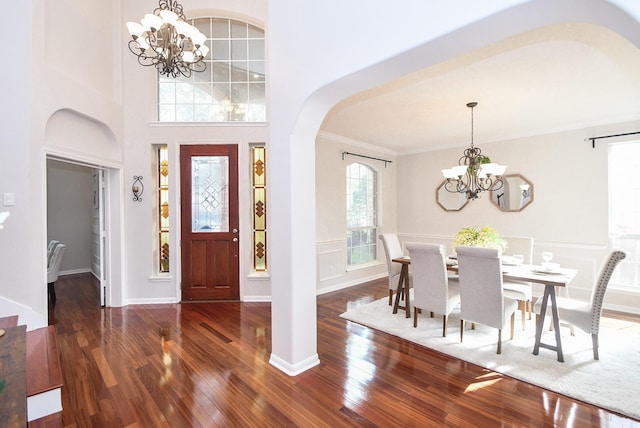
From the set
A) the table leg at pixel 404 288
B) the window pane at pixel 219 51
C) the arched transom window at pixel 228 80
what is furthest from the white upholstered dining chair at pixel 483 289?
the window pane at pixel 219 51

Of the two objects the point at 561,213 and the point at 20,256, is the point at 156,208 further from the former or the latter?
the point at 561,213

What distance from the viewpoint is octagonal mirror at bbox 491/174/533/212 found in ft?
15.7

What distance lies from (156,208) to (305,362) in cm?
326

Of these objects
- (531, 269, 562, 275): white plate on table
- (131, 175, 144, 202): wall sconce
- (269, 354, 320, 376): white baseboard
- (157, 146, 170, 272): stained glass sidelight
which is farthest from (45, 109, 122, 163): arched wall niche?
(531, 269, 562, 275): white plate on table

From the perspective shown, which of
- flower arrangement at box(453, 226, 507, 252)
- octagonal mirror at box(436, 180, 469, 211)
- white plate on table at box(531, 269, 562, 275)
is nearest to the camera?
white plate on table at box(531, 269, 562, 275)

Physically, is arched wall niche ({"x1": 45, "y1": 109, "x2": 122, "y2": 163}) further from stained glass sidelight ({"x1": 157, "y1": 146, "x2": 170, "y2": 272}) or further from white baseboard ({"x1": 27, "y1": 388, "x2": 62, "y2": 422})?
white baseboard ({"x1": 27, "y1": 388, "x2": 62, "y2": 422})

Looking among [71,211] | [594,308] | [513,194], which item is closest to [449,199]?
[513,194]

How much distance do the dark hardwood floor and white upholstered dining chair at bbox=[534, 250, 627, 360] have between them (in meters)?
0.83

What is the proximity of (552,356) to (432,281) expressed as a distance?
1.18 meters

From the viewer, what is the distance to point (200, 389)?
2203 mm

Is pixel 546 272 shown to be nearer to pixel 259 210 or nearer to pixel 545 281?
pixel 545 281

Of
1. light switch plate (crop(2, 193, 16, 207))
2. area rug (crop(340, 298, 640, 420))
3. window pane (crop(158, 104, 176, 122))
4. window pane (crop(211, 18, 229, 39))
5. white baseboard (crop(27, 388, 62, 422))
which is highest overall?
window pane (crop(211, 18, 229, 39))

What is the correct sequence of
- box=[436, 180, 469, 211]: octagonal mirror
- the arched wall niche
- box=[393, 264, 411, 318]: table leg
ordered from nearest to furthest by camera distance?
the arched wall niche → box=[393, 264, 411, 318]: table leg → box=[436, 180, 469, 211]: octagonal mirror

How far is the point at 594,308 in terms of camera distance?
2.53 meters
